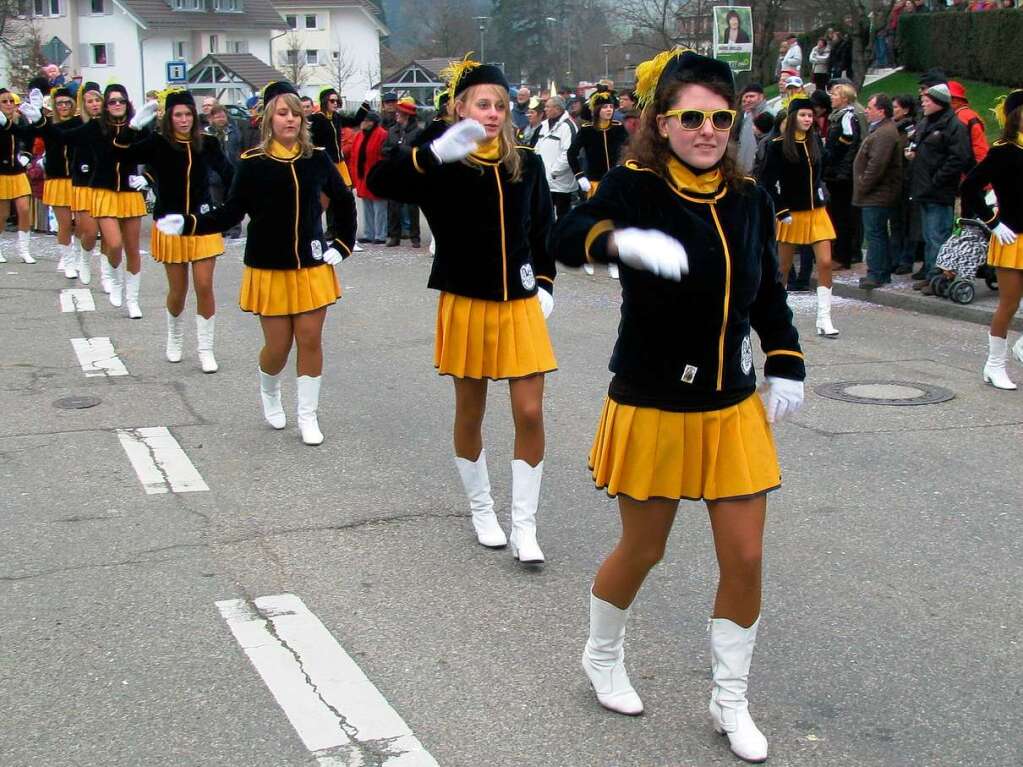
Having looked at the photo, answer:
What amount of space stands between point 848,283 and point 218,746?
10579mm

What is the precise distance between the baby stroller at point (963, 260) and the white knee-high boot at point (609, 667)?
8761 mm

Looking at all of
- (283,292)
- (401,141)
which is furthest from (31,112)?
(283,292)

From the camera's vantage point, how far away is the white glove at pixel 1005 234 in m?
8.16

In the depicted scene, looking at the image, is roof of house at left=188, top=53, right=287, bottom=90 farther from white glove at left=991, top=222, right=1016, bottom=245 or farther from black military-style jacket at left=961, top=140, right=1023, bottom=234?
white glove at left=991, top=222, right=1016, bottom=245

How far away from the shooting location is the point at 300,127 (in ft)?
24.1

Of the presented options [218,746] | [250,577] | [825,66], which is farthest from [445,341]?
[825,66]

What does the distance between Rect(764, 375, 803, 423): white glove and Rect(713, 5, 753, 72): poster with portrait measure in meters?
15.0

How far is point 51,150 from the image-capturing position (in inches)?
592

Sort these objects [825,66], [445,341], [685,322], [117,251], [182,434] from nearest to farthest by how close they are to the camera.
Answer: [685,322], [445,341], [182,434], [117,251], [825,66]

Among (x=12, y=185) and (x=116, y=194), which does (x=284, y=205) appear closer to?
(x=116, y=194)

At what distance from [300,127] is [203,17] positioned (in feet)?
255

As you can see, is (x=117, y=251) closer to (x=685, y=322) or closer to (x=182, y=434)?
(x=182, y=434)

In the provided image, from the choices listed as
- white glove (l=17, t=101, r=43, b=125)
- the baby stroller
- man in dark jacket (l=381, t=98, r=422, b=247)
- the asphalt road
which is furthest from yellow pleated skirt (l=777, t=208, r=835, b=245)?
white glove (l=17, t=101, r=43, b=125)

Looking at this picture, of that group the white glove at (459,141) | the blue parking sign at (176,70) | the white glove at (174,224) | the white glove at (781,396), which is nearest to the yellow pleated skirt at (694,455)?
the white glove at (781,396)
